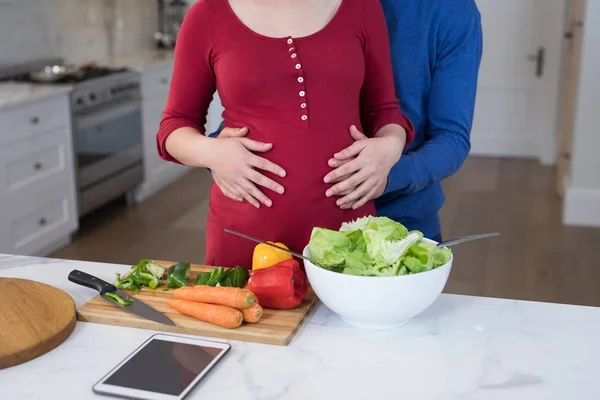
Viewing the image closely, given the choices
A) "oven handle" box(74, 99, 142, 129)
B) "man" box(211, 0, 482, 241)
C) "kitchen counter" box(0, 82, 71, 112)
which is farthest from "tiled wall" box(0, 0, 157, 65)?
"man" box(211, 0, 482, 241)

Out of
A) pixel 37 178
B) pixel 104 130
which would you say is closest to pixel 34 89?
pixel 37 178

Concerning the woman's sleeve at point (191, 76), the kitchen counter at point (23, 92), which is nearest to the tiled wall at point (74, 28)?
the kitchen counter at point (23, 92)

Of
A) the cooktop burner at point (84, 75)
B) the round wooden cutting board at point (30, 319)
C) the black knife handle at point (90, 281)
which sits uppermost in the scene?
the cooktop burner at point (84, 75)

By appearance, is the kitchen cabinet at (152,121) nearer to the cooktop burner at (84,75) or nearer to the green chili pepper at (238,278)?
the cooktop burner at (84,75)

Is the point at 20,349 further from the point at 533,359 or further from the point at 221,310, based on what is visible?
the point at 533,359

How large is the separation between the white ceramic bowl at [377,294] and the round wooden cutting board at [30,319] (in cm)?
40

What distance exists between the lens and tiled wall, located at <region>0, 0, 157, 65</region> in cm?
441

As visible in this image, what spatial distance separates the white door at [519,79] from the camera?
243 inches

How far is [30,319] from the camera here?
1208mm

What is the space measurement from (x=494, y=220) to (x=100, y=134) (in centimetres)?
248

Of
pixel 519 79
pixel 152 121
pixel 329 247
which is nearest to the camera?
pixel 329 247

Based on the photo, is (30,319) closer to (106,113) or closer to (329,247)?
(329,247)

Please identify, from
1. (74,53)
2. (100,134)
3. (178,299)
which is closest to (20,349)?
(178,299)

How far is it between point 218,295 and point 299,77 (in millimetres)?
471
